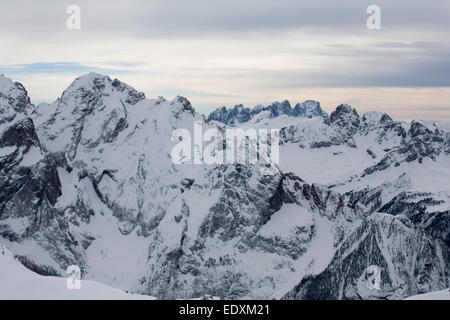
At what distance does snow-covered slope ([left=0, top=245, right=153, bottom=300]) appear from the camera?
88.5 metres

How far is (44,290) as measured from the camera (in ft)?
298

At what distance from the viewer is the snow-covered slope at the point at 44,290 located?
88500mm
